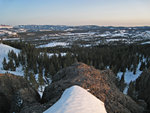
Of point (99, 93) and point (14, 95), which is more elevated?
point (99, 93)

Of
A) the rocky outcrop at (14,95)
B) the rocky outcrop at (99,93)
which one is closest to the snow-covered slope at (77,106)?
the rocky outcrop at (99,93)

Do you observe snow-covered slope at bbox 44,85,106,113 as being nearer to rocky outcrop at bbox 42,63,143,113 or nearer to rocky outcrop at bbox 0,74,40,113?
rocky outcrop at bbox 42,63,143,113

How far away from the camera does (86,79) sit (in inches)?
463

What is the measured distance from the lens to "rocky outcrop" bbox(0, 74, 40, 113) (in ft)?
34.8

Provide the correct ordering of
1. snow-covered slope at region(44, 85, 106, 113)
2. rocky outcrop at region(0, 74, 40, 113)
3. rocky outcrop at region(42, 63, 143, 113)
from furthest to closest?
rocky outcrop at region(0, 74, 40, 113), rocky outcrop at region(42, 63, 143, 113), snow-covered slope at region(44, 85, 106, 113)

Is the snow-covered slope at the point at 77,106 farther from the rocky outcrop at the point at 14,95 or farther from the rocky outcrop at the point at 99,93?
the rocky outcrop at the point at 14,95

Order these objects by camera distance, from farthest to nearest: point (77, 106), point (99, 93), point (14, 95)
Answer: point (14, 95), point (99, 93), point (77, 106)

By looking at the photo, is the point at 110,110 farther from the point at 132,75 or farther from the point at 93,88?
the point at 132,75

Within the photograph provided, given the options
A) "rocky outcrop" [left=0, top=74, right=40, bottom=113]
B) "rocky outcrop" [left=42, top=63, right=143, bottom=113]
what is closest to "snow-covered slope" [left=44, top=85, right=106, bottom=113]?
"rocky outcrop" [left=42, top=63, right=143, bottom=113]

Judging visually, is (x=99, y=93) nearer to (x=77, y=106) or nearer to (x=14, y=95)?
(x=77, y=106)

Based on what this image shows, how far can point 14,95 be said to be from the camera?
1152cm

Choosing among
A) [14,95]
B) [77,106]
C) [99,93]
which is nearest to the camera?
[77,106]

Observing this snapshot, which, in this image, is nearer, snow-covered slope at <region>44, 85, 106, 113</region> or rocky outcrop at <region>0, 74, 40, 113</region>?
snow-covered slope at <region>44, 85, 106, 113</region>

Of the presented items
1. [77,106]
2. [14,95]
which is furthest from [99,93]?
[14,95]
